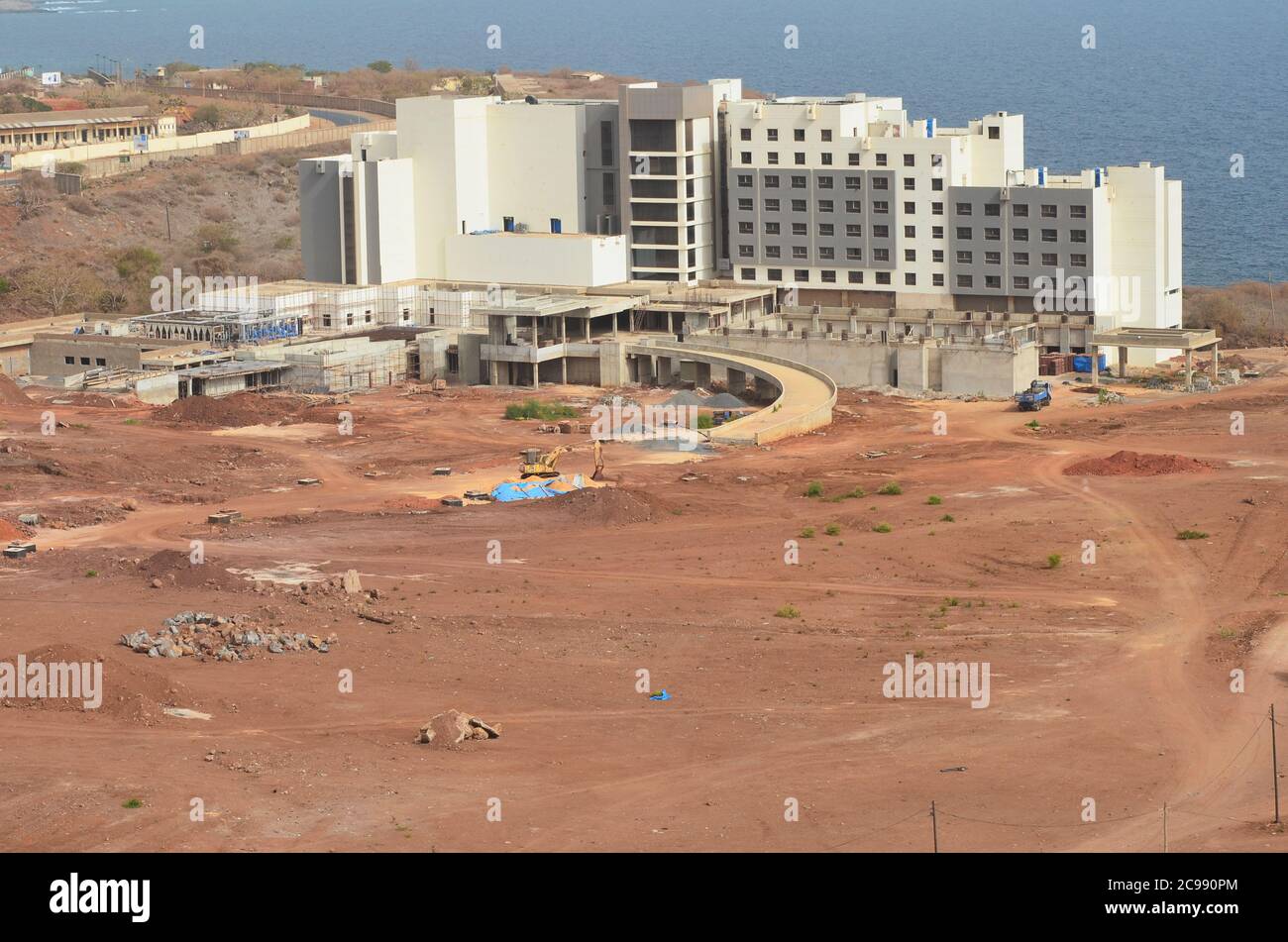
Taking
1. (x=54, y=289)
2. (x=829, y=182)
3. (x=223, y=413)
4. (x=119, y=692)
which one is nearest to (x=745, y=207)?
(x=829, y=182)

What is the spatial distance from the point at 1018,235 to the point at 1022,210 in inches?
47.5

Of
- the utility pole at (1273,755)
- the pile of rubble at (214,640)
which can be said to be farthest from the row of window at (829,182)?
the utility pole at (1273,755)

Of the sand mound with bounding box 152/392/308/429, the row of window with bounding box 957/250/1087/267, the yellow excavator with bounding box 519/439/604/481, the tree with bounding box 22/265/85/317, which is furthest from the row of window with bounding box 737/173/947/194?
the tree with bounding box 22/265/85/317

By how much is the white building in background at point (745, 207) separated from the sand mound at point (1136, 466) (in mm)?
25351

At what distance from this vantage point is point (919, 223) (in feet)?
335

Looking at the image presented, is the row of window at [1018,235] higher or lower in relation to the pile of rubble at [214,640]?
higher

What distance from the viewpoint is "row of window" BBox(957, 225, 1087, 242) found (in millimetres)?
97250

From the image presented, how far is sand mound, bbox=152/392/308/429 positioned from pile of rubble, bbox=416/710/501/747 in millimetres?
43778

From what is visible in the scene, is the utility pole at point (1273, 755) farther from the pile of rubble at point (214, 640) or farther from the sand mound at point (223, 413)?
the sand mound at point (223, 413)

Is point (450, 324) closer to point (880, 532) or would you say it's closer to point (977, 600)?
point (880, 532)

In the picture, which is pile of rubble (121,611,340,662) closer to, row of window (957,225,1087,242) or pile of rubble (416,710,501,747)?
pile of rubble (416,710,501,747)

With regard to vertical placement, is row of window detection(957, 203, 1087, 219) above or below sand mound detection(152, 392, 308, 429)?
above

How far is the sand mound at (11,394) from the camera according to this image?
8600cm

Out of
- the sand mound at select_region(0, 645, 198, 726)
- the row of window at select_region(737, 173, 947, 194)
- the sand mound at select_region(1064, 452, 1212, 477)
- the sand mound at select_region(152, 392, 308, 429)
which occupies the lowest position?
the sand mound at select_region(0, 645, 198, 726)
